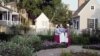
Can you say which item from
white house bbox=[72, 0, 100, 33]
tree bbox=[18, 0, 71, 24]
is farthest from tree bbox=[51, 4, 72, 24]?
white house bbox=[72, 0, 100, 33]

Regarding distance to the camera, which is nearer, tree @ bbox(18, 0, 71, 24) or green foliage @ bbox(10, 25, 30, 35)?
green foliage @ bbox(10, 25, 30, 35)

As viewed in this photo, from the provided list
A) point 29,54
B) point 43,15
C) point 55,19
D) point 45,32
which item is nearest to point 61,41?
point 45,32

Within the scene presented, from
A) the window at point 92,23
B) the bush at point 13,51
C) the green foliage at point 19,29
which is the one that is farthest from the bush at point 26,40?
the window at point 92,23

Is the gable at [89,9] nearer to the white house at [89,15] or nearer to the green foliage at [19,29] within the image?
the white house at [89,15]

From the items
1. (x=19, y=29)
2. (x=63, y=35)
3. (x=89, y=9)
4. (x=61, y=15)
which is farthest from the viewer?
(x=61, y=15)

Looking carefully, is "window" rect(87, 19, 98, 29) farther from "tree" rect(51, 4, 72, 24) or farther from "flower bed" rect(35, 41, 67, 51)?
"flower bed" rect(35, 41, 67, 51)


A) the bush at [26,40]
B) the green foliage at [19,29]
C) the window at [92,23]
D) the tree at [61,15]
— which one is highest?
the tree at [61,15]

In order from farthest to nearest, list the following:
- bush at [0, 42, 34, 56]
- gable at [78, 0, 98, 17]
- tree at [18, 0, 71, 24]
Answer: tree at [18, 0, 71, 24], gable at [78, 0, 98, 17], bush at [0, 42, 34, 56]

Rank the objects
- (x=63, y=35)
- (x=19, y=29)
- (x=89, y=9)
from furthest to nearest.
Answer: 1. (x=89, y=9)
2. (x=19, y=29)
3. (x=63, y=35)

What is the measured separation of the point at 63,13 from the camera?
195 feet

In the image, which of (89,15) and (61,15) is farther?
(61,15)

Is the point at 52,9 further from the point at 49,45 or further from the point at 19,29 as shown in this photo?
the point at 49,45

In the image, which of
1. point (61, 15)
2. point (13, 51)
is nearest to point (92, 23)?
point (61, 15)

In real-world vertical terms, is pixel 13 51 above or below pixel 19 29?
below
